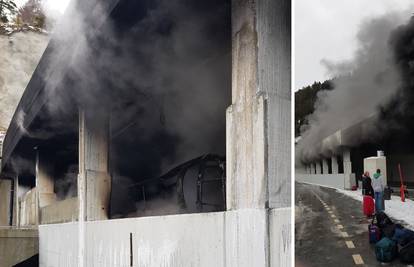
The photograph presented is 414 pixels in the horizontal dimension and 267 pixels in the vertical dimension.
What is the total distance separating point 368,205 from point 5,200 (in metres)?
20.8

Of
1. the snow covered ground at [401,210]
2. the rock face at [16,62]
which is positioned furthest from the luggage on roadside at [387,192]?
the rock face at [16,62]

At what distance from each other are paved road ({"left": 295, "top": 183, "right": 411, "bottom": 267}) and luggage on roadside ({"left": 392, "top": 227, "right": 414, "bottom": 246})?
11 cm

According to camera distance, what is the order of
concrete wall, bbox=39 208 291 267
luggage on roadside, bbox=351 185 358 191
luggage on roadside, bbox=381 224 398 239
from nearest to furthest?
luggage on roadside, bbox=381 224 398 239
luggage on roadside, bbox=351 185 358 191
concrete wall, bbox=39 208 291 267

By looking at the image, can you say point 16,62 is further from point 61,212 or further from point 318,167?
point 318,167

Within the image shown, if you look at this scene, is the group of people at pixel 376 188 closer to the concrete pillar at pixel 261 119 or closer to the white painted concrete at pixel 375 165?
the white painted concrete at pixel 375 165

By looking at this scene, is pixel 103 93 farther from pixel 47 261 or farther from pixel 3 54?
pixel 3 54

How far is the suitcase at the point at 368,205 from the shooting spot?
8.68 ft

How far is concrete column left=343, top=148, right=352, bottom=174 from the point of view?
2796mm

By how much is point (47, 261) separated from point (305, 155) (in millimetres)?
8159

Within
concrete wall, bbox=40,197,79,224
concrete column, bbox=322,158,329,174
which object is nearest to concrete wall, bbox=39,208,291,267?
concrete column, bbox=322,158,329,174

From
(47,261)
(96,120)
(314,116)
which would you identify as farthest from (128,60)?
(47,261)

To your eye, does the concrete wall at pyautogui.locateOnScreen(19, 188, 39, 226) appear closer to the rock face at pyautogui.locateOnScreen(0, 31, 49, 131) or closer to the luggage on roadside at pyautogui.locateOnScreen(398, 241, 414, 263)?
the luggage on roadside at pyautogui.locateOnScreen(398, 241, 414, 263)

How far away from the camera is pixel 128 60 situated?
6555 millimetres

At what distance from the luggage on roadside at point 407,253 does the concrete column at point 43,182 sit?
36.8 ft
